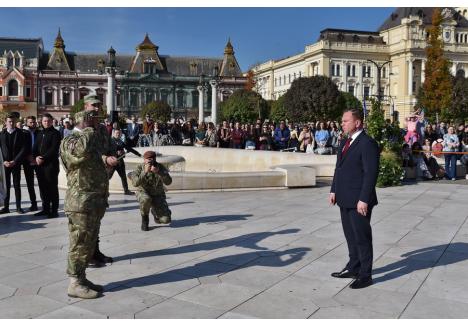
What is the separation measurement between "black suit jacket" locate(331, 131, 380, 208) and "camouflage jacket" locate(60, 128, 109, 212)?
2517mm

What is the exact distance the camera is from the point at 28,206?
10578mm

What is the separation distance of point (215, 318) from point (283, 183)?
930 cm

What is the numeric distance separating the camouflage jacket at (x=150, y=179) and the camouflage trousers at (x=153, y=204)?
9 centimetres

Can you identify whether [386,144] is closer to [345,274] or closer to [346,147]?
[346,147]

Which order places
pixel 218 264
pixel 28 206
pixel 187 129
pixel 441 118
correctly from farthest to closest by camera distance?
pixel 441 118 < pixel 187 129 < pixel 28 206 < pixel 218 264

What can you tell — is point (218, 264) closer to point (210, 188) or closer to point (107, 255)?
point (107, 255)

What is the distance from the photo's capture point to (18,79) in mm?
91125

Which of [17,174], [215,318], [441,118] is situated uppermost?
[441,118]

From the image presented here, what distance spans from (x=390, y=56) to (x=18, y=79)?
6576 centimetres

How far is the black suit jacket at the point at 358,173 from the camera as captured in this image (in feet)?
17.3

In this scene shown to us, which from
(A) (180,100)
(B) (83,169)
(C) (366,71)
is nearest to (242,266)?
(B) (83,169)

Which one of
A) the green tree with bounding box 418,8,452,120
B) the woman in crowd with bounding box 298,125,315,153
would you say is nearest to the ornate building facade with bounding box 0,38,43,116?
the green tree with bounding box 418,8,452,120

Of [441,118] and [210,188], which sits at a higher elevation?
[441,118]

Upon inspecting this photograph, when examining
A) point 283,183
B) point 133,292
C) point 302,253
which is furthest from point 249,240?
point 283,183
